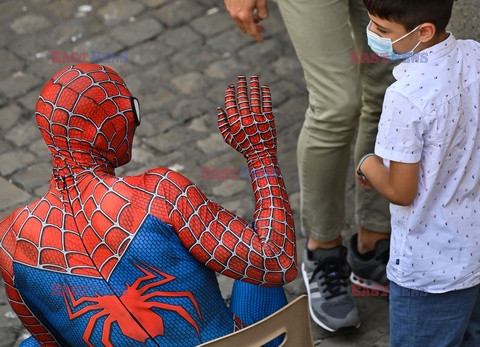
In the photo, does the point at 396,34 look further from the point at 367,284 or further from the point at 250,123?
the point at 367,284

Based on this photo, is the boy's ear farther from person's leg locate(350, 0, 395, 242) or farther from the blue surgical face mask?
person's leg locate(350, 0, 395, 242)

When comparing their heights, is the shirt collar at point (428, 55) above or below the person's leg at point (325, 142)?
above

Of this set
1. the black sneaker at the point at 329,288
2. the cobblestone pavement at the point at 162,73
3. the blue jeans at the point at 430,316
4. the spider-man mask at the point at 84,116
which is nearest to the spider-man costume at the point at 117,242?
the spider-man mask at the point at 84,116

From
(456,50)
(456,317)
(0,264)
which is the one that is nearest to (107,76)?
(0,264)

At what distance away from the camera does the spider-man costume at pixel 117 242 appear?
2.60 meters

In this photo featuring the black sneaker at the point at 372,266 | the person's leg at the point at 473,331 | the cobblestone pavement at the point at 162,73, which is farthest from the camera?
the cobblestone pavement at the point at 162,73

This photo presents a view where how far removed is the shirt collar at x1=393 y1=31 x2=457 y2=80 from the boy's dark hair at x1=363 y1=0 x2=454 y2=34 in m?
0.04

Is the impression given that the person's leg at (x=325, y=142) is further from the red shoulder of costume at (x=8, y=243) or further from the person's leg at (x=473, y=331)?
the red shoulder of costume at (x=8, y=243)

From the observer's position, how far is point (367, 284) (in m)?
4.18

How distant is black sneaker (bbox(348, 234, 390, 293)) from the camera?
4.12 metres

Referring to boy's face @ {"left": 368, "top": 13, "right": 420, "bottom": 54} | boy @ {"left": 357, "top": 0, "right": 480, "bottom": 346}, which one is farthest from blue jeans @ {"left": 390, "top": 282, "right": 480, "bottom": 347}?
boy's face @ {"left": 368, "top": 13, "right": 420, "bottom": 54}

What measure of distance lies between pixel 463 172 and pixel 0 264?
1.37 m

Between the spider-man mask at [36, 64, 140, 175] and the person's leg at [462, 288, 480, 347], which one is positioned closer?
the spider-man mask at [36, 64, 140, 175]

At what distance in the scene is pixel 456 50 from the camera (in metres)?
2.81
